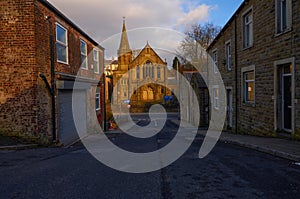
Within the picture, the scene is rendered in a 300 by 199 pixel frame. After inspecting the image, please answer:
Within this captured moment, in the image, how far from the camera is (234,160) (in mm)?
6938

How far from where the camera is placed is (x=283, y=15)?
32.1 ft

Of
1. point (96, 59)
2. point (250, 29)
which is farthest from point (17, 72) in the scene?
point (250, 29)

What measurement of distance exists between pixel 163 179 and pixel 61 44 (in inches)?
386

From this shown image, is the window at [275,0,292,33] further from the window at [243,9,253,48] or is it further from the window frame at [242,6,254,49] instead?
the window at [243,9,253,48]

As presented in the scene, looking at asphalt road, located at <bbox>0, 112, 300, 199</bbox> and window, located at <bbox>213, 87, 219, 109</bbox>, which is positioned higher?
window, located at <bbox>213, 87, 219, 109</bbox>

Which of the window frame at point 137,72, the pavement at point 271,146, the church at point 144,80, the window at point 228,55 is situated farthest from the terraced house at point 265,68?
the window frame at point 137,72

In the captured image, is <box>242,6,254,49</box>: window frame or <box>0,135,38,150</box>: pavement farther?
<box>242,6,254,49</box>: window frame

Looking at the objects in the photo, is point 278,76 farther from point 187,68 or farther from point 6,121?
point 187,68

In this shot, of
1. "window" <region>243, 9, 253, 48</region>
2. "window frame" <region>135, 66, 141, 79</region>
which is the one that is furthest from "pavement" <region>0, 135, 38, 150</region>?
"window frame" <region>135, 66, 141, 79</region>

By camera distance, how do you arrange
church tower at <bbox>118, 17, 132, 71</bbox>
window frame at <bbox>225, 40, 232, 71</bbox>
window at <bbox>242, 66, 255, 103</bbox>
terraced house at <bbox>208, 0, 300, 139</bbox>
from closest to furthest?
terraced house at <bbox>208, 0, 300, 139</bbox> → window at <bbox>242, 66, 255, 103</bbox> → window frame at <bbox>225, 40, 232, 71</bbox> → church tower at <bbox>118, 17, 132, 71</bbox>

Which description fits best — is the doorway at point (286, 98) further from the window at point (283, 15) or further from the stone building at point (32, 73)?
the stone building at point (32, 73)

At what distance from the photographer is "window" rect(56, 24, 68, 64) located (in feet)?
40.3

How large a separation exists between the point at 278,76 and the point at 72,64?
10036 mm

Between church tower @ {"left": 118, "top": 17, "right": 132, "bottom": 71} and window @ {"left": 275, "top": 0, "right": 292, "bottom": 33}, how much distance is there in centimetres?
5129
